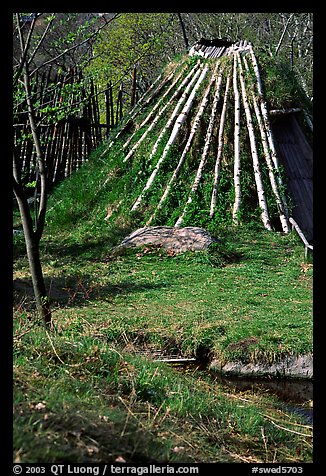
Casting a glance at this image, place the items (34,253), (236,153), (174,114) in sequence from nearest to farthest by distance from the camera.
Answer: (34,253) → (236,153) → (174,114)

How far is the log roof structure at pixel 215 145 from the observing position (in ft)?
33.7

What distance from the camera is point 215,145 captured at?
1088 centimetres

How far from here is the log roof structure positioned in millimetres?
10281

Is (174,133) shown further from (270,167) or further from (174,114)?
(270,167)

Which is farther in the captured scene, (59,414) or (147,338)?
(147,338)

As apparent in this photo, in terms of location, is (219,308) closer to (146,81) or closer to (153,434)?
(153,434)

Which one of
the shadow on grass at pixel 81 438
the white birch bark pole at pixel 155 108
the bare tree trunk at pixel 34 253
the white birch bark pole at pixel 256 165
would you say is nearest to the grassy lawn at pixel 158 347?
the shadow on grass at pixel 81 438

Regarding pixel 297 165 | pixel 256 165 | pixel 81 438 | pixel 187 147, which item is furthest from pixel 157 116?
pixel 81 438

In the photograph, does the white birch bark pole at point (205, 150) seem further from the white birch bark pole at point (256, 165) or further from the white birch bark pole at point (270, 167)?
the white birch bark pole at point (270, 167)

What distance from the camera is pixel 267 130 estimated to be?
10844 millimetres

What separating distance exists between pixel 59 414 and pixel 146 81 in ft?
72.1

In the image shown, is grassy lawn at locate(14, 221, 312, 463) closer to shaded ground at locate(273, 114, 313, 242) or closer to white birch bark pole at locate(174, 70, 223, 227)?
white birch bark pole at locate(174, 70, 223, 227)
